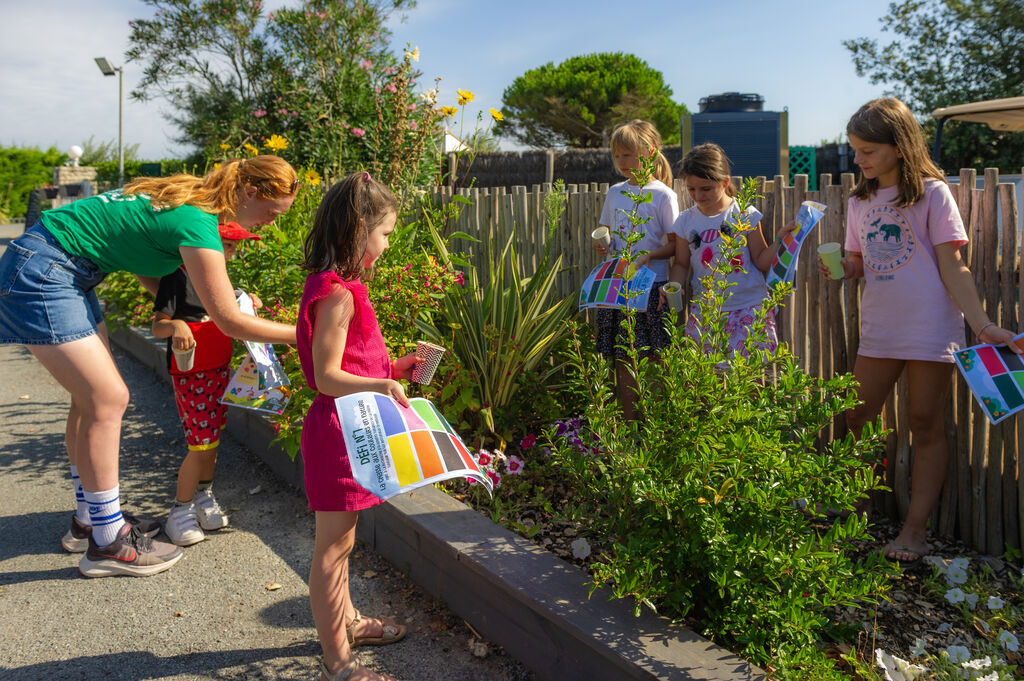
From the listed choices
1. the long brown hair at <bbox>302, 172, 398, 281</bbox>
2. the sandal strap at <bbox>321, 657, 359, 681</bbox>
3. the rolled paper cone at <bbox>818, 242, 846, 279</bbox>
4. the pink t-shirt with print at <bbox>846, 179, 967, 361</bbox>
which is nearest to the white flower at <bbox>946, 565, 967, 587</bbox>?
the pink t-shirt with print at <bbox>846, 179, 967, 361</bbox>

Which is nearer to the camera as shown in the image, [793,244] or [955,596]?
[955,596]

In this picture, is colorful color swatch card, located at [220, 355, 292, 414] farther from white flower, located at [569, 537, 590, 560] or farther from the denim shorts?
white flower, located at [569, 537, 590, 560]

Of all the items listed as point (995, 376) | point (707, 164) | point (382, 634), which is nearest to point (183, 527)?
point (382, 634)

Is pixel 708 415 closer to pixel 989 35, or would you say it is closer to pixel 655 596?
pixel 655 596

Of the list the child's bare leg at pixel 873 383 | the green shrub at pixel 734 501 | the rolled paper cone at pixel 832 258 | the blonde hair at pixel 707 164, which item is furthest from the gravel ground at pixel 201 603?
the blonde hair at pixel 707 164

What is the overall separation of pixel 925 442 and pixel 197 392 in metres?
3.02

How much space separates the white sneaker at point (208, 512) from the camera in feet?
12.2

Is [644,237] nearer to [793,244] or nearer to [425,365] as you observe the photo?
[793,244]

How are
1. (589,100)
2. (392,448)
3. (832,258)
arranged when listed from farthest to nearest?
1. (589,100)
2. (832,258)
3. (392,448)

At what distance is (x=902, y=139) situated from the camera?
113 inches

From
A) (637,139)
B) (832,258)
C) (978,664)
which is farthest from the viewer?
(637,139)

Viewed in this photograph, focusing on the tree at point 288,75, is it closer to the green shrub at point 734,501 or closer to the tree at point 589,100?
the green shrub at point 734,501

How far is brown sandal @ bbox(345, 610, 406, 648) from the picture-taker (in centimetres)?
267

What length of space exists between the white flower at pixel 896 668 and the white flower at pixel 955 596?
41 centimetres
